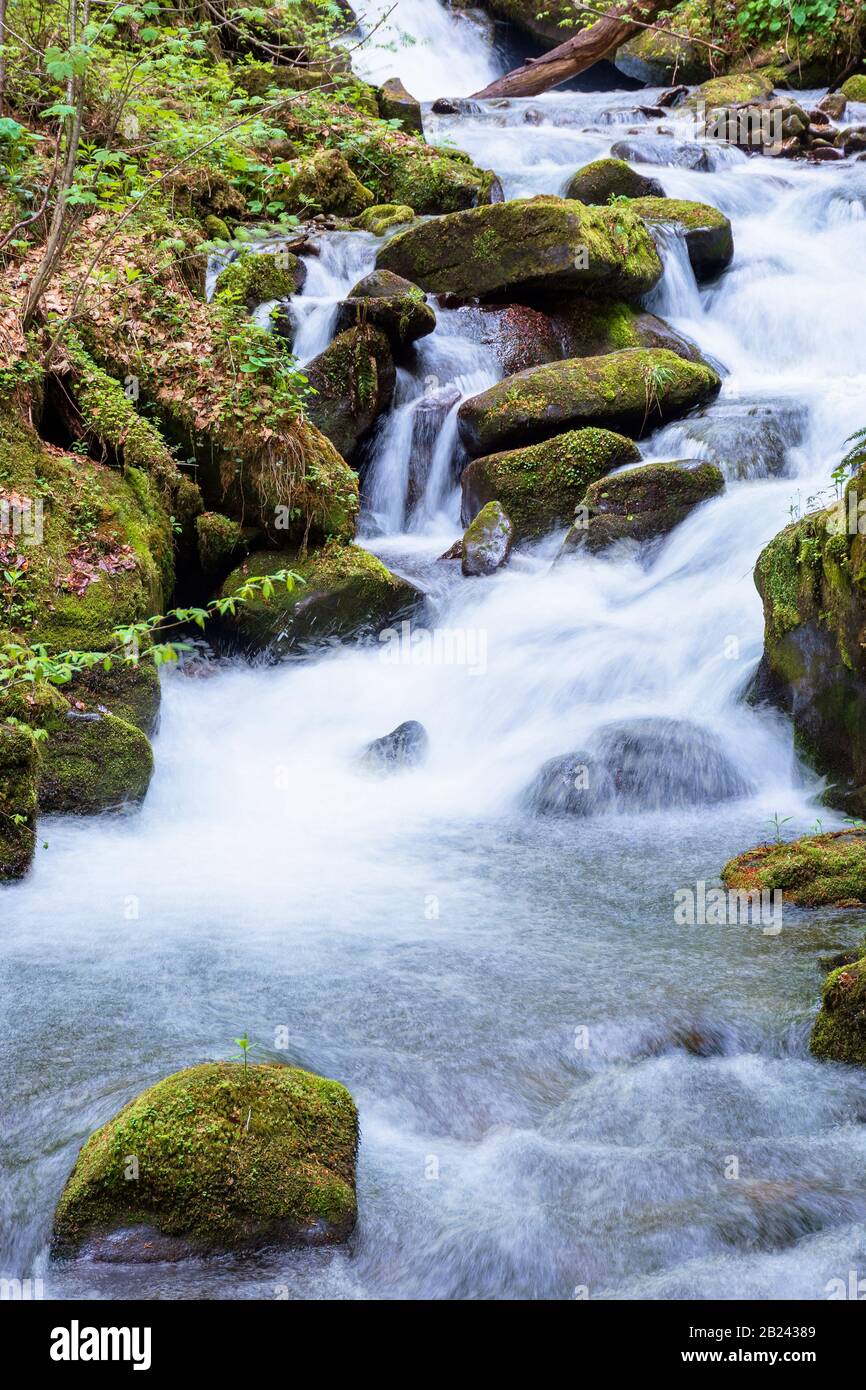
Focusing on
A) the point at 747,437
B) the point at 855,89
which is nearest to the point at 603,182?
the point at 747,437

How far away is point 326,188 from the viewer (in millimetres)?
15859

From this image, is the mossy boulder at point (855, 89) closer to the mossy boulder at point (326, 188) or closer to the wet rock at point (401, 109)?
the wet rock at point (401, 109)

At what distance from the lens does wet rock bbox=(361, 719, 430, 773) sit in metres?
8.12

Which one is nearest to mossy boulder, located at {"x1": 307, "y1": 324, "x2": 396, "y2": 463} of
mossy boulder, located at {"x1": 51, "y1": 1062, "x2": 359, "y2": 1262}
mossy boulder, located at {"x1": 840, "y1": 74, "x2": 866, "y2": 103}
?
mossy boulder, located at {"x1": 51, "y1": 1062, "x2": 359, "y2": 1262}

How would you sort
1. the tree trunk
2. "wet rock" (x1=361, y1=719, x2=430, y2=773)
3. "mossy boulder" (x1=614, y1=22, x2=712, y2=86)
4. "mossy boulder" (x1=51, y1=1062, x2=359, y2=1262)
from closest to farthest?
"mossy boulder" (x1=51, y1=1062, x2=359, y2=1262)
"wet rock" (x1=361, y1=719, x2=430, y2=773)
the tree trunk
"mossy boulder" (x1=614, y1=22, x2=712, y2=86)

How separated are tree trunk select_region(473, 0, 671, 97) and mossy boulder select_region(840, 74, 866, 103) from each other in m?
4.01

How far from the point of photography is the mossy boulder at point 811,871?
5.65 m

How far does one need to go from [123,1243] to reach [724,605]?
7.11 metres

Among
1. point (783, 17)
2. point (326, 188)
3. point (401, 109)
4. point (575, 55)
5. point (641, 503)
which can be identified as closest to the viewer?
point (641, 503)

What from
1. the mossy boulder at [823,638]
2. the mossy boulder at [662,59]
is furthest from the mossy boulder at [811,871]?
the mossy boulder at [662,59]

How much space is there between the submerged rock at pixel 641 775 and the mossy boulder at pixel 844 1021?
2.86m

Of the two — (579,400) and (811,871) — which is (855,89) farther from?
(811,871)

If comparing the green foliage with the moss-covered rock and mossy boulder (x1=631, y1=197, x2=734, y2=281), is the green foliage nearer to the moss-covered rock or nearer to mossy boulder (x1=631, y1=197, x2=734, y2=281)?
mossy boulder (x1=631, y1=197, x2=734, y2=281)

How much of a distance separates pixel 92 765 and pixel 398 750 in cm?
222
